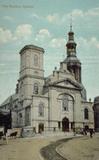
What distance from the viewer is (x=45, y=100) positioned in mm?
65000

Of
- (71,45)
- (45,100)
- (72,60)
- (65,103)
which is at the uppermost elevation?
(71,45)

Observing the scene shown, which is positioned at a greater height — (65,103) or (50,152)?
(65,103)

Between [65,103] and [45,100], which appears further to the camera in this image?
[65,103]

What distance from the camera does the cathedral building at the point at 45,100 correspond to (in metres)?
63.6

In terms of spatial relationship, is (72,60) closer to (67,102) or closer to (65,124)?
(67,102)

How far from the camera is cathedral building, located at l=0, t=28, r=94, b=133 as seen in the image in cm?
6359

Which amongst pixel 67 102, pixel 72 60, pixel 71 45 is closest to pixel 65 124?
pixel 67 102

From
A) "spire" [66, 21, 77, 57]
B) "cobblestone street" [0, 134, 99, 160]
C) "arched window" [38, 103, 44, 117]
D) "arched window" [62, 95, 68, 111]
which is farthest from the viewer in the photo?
"spire" [66, 21, 77, 57]

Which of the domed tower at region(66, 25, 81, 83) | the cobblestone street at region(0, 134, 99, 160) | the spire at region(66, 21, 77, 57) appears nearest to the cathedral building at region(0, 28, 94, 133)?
the domed tower at region(66, 25, 81, 83)

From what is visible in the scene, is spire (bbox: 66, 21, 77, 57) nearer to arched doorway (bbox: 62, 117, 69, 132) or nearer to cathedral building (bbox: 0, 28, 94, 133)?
cathedral building (bbox: 0, 28, 94, 133)

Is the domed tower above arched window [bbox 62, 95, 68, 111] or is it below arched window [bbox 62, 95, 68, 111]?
above

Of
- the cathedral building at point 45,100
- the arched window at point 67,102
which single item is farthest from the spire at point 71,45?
the arched window at point 67,102

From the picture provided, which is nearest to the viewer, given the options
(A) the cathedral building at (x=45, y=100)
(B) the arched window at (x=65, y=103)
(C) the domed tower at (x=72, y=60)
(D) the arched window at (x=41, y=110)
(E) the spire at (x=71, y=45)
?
(D) the arched window at (x=41, y=110)

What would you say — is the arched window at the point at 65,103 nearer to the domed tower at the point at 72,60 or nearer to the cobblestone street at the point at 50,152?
the domed tower at the point at 72,60
